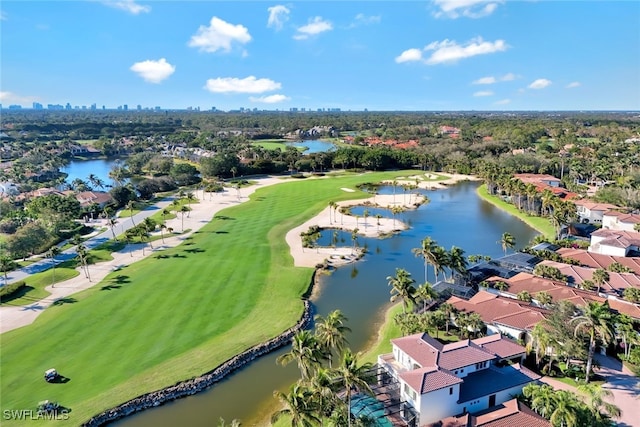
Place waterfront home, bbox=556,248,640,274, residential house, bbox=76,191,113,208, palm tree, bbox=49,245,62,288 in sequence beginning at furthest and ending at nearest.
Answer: residential house, bbox=76,191,113,208 < palm tree, bbox=49,245,62,288 < waterfront home, bbox=556,248,640,274

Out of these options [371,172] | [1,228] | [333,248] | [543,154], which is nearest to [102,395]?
[333,248]

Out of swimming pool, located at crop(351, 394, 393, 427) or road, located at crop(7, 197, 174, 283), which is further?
road, located at crop(7, 197, 174, 283)

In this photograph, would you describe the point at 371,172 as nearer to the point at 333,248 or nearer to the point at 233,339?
the point at 333,248

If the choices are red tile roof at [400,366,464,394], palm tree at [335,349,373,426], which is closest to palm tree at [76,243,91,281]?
palm tree at [335,349,373,426]

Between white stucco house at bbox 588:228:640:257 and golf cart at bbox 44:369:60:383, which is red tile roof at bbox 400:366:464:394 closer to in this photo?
golf cart at bbox 44:369:60:383

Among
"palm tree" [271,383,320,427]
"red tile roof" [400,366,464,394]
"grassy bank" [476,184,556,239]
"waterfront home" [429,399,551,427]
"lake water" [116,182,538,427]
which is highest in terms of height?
"palm tree" [271,383,320,427]

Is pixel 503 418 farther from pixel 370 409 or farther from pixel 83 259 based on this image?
pixel 83 259

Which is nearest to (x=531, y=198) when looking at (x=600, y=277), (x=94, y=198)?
(x=600, y=277)
